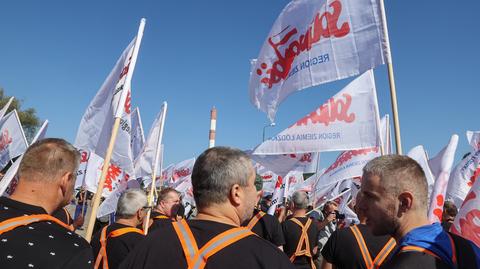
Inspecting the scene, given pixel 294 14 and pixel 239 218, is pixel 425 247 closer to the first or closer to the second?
pixel 239 218

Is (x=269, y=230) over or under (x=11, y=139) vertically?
under

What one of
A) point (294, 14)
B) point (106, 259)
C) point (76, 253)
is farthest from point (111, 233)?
point (294, 14)

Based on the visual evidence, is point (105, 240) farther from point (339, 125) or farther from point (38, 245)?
point (339, 125)

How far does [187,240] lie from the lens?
7.22ft

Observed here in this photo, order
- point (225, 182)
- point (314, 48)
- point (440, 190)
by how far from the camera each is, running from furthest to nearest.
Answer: point (314, 48)
point (440, 190)
point (225, 182)

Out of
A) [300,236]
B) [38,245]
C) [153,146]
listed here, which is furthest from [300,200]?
[153,146]

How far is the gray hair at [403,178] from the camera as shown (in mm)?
2291

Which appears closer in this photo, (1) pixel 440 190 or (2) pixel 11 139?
(1) pixel 440 190

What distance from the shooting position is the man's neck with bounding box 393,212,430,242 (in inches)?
88.1

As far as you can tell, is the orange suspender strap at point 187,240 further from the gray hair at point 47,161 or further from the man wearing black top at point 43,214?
the gray hair at point 47,161

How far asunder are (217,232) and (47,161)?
1.13 m

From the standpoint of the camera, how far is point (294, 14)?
21.1 feet

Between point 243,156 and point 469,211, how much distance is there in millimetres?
2540

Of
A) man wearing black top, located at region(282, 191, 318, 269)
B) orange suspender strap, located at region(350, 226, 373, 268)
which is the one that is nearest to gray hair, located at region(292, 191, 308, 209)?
man wearing black top, located at region(282, 191, 318, 269)
